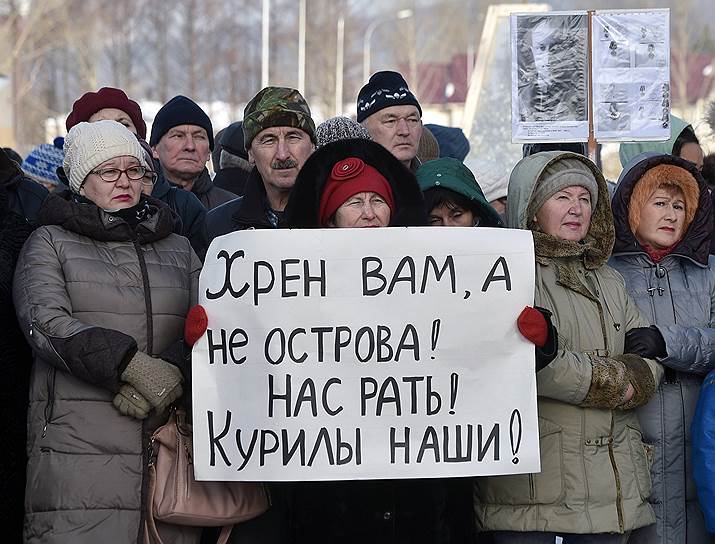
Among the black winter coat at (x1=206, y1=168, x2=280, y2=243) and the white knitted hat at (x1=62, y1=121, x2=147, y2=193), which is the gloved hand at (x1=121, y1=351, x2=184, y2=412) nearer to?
the white knitted hat at (x1=62, y1=121, x2=147, y2=193)

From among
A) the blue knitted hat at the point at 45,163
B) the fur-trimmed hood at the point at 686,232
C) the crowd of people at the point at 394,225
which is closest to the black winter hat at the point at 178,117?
the blue knitted hat at the point at 45,163

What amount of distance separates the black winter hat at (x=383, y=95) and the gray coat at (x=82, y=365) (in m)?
2.01

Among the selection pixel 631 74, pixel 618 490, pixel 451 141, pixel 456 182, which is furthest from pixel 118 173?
pixel 451 141

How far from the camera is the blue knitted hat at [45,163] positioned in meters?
6.72

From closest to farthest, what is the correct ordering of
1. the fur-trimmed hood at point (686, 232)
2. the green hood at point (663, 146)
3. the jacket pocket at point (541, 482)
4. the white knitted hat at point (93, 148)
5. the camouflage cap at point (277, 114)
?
1. the jacket pocket at point (541, 482)
2. the white knitted hat at point (93, 148)
3. the fur-trimmed hood at point (686, 232)
4. the camouflage cap at point (277, 114)
5. the green hood at point (663, 146)

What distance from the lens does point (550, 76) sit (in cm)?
584

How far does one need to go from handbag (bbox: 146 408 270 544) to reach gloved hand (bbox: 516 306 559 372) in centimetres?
111

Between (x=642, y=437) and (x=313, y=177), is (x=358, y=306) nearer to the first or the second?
(x=313, y=177)

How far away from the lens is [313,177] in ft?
13.9

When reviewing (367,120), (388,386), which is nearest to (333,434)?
(388,386)

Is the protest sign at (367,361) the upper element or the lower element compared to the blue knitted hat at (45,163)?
lower

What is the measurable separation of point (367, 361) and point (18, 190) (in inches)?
68.6

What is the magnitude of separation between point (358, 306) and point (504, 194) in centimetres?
228

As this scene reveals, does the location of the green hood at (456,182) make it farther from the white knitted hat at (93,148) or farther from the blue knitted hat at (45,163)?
the blue knitted hat at (45,163)
